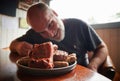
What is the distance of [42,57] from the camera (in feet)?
2.13

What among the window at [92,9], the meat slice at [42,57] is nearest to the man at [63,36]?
the meat slice at [42,57]

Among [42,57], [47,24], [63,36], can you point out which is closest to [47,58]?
[42,57]

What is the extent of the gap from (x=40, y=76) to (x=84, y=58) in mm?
794

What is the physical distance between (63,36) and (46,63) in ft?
2.34

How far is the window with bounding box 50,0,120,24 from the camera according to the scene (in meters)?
2.20

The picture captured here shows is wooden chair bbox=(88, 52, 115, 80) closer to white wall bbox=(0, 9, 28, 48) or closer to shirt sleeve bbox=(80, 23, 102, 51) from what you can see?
shirt sleeve bbox=(80, 23, 102, 51)

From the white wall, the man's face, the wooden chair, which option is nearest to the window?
the white wall

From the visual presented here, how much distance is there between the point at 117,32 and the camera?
2043 mm

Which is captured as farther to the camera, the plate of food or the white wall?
the white wall

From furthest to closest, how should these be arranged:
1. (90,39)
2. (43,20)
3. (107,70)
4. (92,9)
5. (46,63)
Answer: (92,9) < (90,39) < (107,70) < (43,20) < (46,63)

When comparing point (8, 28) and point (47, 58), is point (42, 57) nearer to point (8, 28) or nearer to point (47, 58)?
point (47, 58)

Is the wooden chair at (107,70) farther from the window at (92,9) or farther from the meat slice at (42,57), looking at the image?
the window at (92,9)

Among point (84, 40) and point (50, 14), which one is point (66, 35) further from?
point (50, 14)

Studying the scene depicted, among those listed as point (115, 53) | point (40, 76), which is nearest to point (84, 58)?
point (40, 76)
